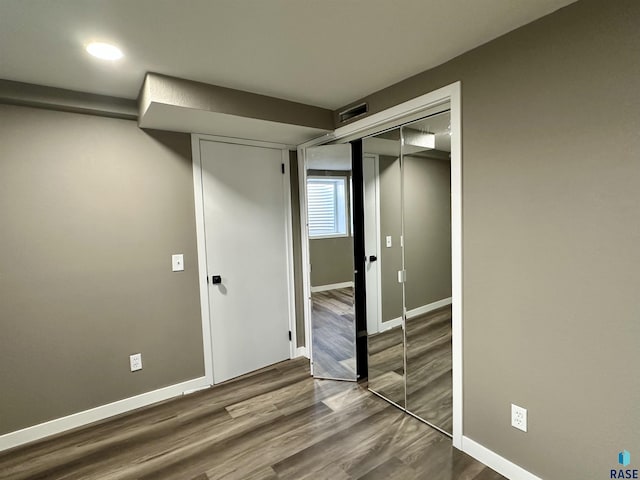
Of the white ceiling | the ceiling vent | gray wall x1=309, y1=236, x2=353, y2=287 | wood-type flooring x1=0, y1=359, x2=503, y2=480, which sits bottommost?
wood-type flooring x1=0, y1=359, x2=503, y2=480

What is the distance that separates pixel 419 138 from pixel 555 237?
1116 mm

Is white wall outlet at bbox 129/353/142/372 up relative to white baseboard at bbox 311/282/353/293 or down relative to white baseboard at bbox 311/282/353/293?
down

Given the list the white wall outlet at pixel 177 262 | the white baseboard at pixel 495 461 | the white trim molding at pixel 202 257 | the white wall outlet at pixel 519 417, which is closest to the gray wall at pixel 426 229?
the white wall outlet at pixel 519 417

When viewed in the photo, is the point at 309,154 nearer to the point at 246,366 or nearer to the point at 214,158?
the point at 214,158

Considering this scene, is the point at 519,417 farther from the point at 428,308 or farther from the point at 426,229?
the point at 426,229

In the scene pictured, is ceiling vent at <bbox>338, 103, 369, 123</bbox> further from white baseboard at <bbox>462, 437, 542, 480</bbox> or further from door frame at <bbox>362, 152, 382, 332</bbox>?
white baseboard at <bbox>462, 437, 542, 480</bbox>

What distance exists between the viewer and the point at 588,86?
133 cm

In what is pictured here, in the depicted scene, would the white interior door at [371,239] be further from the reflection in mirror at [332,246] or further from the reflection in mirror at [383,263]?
the reflection in mirror at [332,246]

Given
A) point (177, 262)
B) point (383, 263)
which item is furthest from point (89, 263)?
point (383, 263)

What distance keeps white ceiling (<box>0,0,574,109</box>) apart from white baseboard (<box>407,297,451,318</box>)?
1530 mm

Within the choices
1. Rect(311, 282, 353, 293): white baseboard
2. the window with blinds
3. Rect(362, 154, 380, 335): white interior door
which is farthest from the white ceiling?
Rect(311, 282, 353, 293): white baseboard

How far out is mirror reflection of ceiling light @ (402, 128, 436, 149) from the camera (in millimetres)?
2141

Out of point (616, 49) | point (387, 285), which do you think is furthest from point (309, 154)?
point (616, 49)

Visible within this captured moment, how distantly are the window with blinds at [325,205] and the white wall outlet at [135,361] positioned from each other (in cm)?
173
